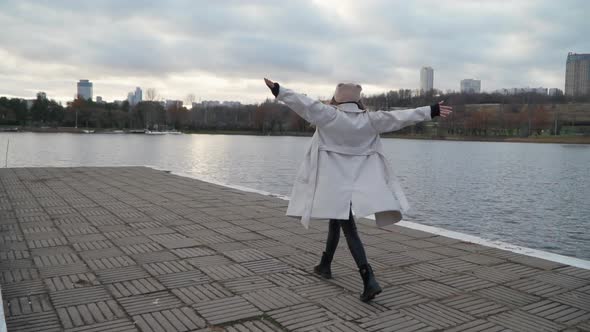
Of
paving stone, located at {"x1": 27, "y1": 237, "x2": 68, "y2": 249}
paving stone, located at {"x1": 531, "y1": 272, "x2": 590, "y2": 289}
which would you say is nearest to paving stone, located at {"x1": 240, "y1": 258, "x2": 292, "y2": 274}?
paving stone, located at {"x1": 27, "y1": 237, "x2": 68, "y2": 249}

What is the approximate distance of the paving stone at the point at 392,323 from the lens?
11.2 feet

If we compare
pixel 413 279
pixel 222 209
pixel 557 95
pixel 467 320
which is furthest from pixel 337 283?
pixel 557 95

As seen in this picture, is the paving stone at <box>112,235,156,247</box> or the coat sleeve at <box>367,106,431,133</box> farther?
the paving stone at <box>112,235,156,247</box>

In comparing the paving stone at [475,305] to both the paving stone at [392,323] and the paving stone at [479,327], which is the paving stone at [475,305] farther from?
the paving stone at [392,323]

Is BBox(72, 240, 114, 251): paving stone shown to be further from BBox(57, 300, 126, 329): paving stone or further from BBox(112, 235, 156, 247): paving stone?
BBox(57, 300, 126, 329): paving stone

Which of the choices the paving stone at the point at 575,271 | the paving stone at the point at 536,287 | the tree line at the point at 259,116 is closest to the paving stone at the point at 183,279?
the paving stone at the point at 536,287

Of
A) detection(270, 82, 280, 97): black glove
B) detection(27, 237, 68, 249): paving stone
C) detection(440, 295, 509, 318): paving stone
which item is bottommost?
detection(440, 295, 509, 318): paving stone

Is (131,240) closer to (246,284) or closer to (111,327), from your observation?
(246,284)

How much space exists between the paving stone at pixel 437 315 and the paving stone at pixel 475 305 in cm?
8

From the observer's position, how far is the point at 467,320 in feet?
11.8

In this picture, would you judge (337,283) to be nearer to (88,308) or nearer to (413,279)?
(413,279)

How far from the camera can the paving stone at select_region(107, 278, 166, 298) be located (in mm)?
4020

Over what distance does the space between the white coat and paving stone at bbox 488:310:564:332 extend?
1074 millimetres

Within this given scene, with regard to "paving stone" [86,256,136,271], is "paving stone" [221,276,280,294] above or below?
below
